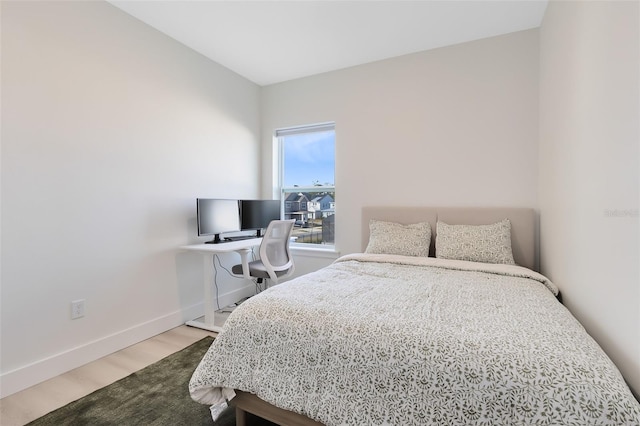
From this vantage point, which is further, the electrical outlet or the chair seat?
the chair seat

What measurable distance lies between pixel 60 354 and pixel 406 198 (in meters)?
3.01

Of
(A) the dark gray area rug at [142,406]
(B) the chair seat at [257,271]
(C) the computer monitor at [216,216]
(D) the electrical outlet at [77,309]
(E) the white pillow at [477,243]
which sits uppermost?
(C) the computer monitor at [216,216]

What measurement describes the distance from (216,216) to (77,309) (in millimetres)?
1285

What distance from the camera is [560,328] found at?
112 cm

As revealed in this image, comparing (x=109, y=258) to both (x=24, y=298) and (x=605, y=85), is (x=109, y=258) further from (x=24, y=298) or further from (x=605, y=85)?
(x=605, y=85)

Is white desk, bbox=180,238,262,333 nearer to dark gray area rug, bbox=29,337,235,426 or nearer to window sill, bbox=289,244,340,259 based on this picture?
dark gray area rug, bbox=29,337,235,426

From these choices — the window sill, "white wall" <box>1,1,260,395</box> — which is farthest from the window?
"white wall" <box>1,1,260,395</box>

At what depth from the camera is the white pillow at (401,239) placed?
262cm

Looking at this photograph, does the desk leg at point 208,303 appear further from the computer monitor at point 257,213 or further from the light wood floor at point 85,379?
the computer monitor at point 257,213

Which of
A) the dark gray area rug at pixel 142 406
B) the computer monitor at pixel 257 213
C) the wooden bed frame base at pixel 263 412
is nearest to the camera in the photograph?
the wooden bed frame base at pixel 263 412

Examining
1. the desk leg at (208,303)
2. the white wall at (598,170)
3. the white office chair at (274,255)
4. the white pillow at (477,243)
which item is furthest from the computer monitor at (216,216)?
the white wall at (598,170)

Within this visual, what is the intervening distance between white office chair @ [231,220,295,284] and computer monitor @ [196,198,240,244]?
0.43 m

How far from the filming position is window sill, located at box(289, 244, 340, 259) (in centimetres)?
345

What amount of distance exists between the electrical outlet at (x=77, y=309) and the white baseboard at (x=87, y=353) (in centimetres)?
22
